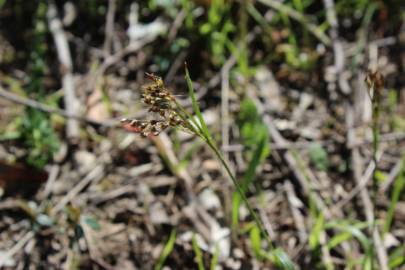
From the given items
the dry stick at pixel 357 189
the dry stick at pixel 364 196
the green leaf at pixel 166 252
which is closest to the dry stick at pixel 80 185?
the green leaf at pixel 166 252

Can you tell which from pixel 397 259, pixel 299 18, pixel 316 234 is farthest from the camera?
pixel 299 18

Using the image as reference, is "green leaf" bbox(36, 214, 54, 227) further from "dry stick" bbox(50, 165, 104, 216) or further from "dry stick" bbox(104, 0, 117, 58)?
"dry stick" bbox(104, 0, 117, 58)

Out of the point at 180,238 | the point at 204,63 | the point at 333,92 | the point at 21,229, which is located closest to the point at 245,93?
the point at 204,63

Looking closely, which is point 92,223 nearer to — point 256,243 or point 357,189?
point 256,243

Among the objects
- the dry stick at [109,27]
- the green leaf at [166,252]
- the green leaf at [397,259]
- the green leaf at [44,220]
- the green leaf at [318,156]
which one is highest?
the dry stick at [109,27]

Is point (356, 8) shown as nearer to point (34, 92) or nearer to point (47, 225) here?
point (34, 92)

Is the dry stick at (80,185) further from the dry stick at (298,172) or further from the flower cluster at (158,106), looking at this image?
the flower cluster at (158,106)

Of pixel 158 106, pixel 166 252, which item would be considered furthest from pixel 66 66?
pixel 158 106

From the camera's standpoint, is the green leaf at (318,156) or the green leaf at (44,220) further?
the green leaf at (318,156)
